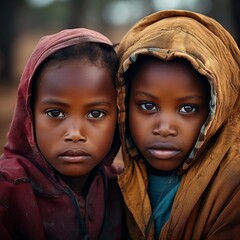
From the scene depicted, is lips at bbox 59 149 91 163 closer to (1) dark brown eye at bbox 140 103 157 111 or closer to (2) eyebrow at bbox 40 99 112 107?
(2) eyebrow at bbox 40 99 112 107

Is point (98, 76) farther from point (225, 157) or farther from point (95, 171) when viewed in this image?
point (225, 157)

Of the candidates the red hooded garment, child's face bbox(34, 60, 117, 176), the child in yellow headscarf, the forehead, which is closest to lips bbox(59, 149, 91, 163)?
child's face bbox(34, 60, 117, 176)

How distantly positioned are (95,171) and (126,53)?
27.7 inches

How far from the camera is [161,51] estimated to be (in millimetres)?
2613

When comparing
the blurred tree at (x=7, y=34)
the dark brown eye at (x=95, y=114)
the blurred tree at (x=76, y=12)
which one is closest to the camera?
the dark brown eye at (x=95, y=114)

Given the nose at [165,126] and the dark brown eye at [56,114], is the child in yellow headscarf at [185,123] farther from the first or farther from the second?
the dark brown eye at [56,114]

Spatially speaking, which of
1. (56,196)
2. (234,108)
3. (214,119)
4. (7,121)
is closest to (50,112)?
(56,196)

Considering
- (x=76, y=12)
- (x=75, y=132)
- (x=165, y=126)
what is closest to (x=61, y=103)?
(x=75, y=132)

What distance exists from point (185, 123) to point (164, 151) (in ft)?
0.59

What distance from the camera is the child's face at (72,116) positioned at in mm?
2588

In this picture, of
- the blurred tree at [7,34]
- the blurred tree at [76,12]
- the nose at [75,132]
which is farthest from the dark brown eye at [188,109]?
the blurred tree at [76,12]

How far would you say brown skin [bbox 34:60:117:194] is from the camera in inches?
102

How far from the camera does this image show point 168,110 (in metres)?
2.65

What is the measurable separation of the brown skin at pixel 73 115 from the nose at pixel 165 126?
257 mm
